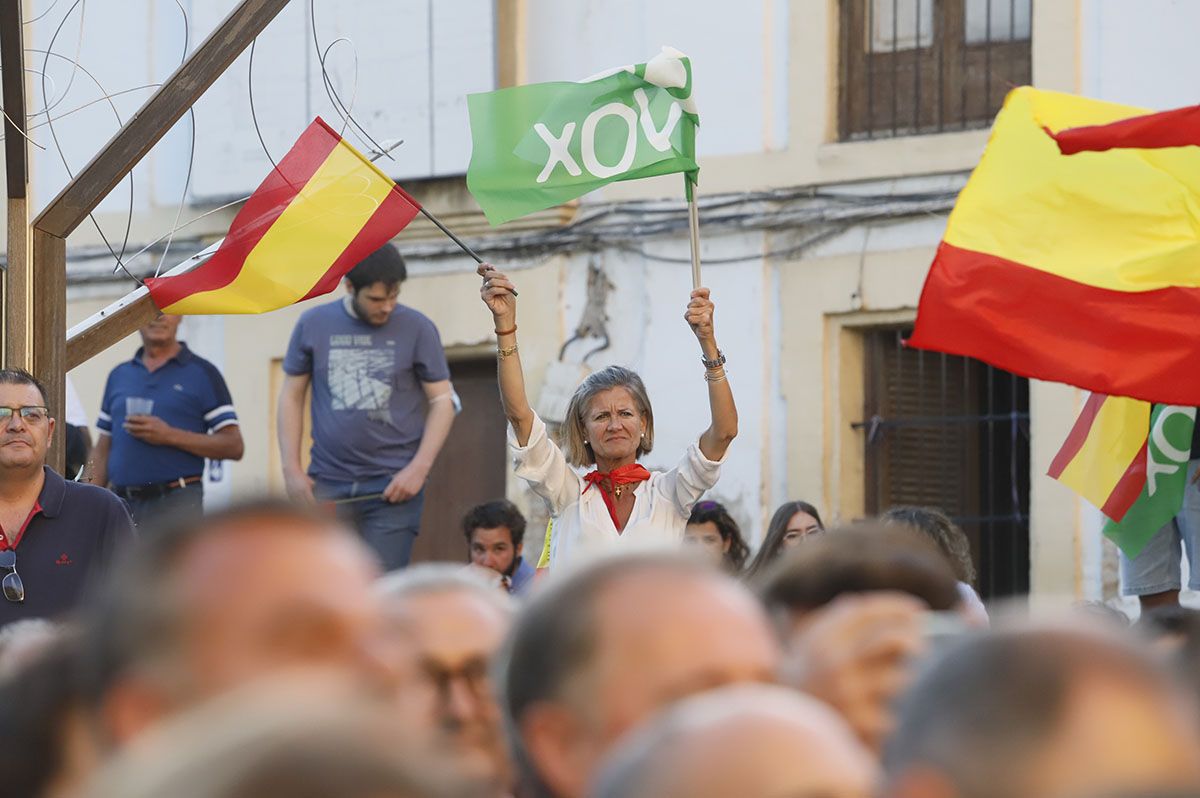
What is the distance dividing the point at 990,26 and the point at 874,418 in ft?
7.49

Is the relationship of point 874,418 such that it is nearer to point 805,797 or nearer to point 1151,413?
point 1151,413

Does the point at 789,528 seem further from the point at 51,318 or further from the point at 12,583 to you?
the point at 12,583

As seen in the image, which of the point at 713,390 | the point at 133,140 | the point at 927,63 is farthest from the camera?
the point at 927,63

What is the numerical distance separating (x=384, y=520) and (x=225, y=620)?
7350 mm

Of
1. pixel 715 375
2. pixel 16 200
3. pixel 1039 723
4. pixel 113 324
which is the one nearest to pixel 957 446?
pixel 715 375

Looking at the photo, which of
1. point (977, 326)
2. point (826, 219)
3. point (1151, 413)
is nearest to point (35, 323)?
point (977, 326)

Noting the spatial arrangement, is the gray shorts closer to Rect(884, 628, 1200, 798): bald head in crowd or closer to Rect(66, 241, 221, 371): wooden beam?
Rect(66, 241, 221, 371): wooden beam

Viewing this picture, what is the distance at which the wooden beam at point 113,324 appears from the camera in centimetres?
795

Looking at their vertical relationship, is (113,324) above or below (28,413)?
above

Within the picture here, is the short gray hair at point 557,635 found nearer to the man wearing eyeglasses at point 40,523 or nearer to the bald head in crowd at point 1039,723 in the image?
the bald head in crowd at point 1039,723

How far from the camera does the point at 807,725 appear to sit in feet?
6.66

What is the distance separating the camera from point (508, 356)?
7434 mm

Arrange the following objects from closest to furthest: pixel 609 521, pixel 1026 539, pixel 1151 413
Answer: pixel 609 521 → pixel 1151 413 → pixel 1026 539

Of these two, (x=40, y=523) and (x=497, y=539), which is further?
(x=497, y=539)
